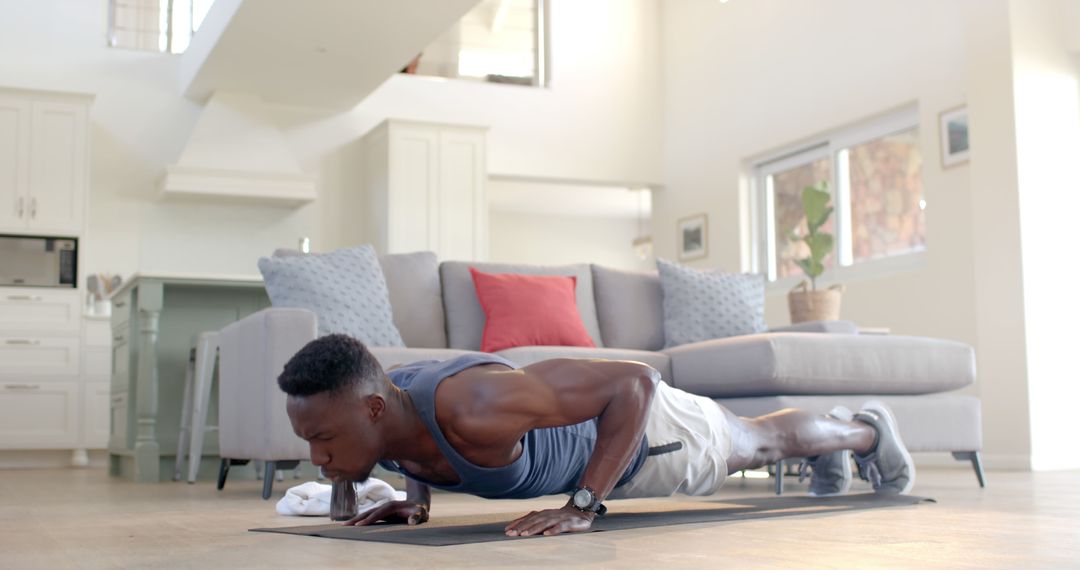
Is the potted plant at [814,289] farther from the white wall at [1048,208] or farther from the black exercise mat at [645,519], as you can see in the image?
A: the black exercise mat at [645,519]

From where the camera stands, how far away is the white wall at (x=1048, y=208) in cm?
546

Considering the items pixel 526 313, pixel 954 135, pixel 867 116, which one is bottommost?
pixel 526 313

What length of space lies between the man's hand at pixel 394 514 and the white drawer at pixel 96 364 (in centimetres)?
527

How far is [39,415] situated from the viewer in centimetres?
696

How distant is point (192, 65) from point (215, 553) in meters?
6.39

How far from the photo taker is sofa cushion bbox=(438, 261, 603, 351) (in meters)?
4.50

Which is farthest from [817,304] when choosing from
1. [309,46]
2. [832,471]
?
[309,46]

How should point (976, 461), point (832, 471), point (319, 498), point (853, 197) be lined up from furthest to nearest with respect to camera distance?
point (853, 197) → point (976, 461) → point (832, 471) → point (319, 498)

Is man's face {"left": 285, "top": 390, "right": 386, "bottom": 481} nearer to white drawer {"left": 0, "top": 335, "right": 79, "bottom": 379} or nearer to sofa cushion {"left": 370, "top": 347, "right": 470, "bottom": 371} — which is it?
sofa cushion {"left": 370, "top": 347, "right": 470, "bottom": 371}

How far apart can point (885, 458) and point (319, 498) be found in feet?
4.91

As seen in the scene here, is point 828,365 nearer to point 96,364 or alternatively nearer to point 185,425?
point 185,425

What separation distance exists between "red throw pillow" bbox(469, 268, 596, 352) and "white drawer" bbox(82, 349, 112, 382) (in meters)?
3.52

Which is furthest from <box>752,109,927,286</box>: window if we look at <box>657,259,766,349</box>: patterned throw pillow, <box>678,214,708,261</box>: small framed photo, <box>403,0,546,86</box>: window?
<box>657,259,766,349</box>: patterned throw pillow

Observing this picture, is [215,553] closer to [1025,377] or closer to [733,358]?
[733,358]
